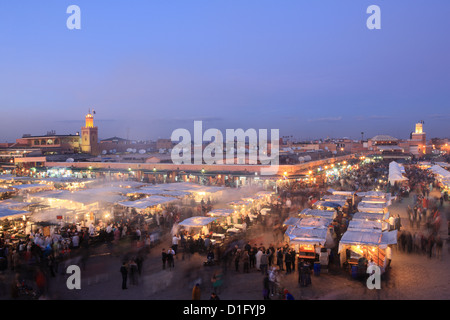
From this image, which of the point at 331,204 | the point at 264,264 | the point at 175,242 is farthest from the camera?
the point at 331,204

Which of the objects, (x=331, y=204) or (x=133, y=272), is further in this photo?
(x=331, y=204)

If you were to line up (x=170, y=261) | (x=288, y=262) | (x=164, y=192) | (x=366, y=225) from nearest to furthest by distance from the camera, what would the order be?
(x=288, y=262), (x=170, y=261), (x=366, y=225), (x=164, y=192)

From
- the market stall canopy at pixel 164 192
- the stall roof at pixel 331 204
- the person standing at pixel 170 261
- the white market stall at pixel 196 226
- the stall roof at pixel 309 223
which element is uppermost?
the market stall canopy at pixel 164 192

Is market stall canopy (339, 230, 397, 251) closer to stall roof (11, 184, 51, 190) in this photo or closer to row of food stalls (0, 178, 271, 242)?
row of food stalls (0, 178, 271, 242)

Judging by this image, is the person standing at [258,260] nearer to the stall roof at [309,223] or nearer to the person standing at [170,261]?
the stall roof at [309,223]

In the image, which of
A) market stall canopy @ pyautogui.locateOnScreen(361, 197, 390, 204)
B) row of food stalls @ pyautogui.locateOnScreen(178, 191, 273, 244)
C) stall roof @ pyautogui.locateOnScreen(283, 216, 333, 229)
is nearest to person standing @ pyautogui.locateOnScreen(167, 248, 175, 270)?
row of food stalls @ pyautogui.locateOnScreen(178, 191, 273, 244)

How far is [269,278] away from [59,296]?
4837 mm

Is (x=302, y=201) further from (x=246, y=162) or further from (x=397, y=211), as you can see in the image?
(x=246, y=162)

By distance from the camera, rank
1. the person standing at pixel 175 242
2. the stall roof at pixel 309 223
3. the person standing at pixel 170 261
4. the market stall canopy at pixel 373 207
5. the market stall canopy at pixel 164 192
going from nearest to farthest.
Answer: the person standing at pixel 170 261, the person standing at pixel 175 242, the stall roof at pixel 309 223, the market stall canopy at pixel 373 207, the market stall canopy at pixel 164 192

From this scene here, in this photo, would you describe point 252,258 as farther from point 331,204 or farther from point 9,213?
point 9,213

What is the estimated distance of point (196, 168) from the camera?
26656 millimetres

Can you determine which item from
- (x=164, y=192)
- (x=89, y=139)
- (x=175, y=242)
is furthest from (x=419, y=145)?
(x=175, y=242)

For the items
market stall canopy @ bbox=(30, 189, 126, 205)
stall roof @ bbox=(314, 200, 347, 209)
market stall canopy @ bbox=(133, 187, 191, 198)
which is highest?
market stall canopy @ bbox=(30, 189, 126, 205)

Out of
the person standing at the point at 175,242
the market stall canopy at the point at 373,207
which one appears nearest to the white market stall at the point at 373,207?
the market stall canopy at the point at 373,207
